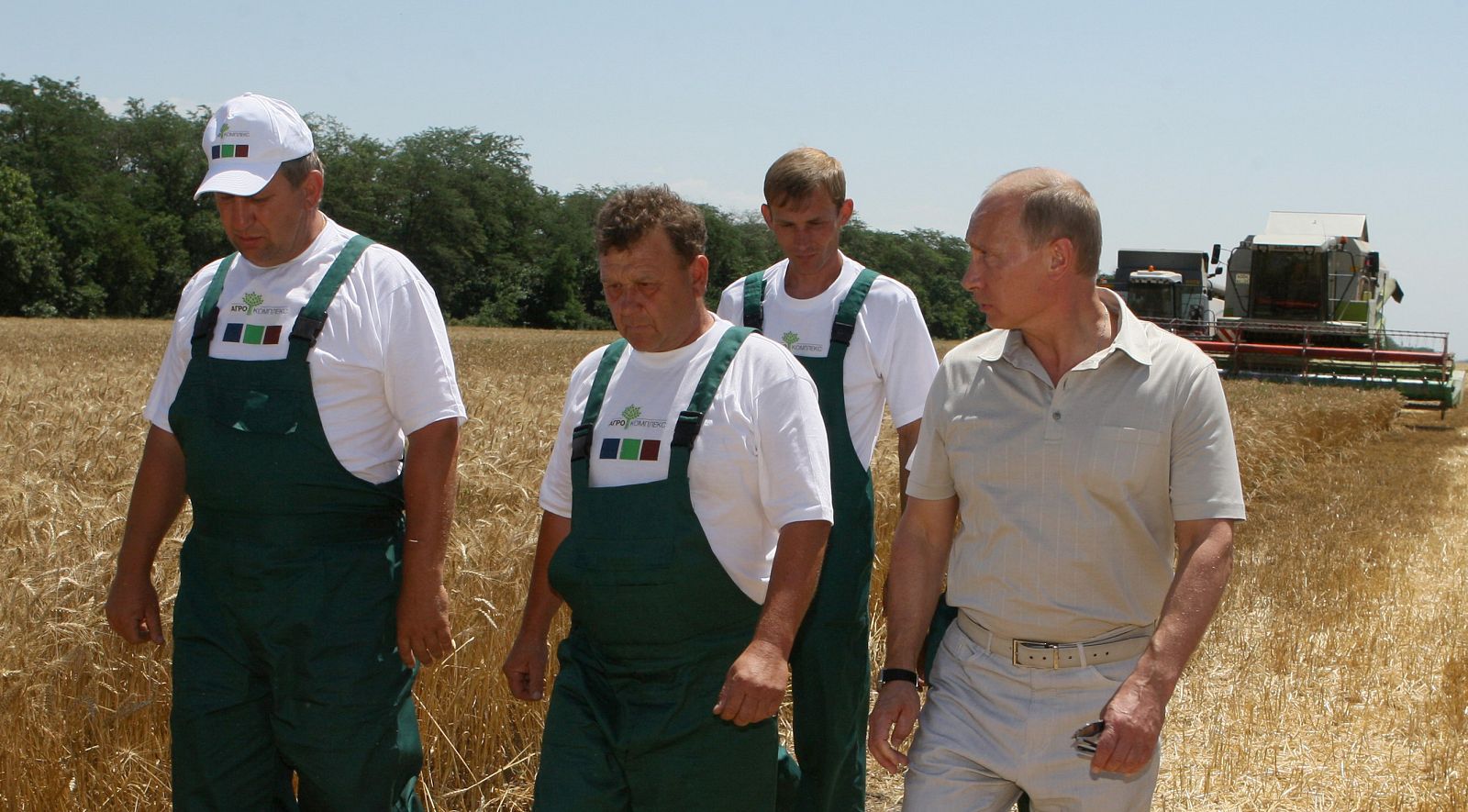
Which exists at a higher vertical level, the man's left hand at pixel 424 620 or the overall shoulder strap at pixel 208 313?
the overall shoulder strap at pixel 208 313

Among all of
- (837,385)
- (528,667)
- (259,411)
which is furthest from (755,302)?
(259,411)

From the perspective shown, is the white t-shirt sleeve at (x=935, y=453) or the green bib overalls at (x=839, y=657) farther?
the green bib overalls at (x=839, y=657)

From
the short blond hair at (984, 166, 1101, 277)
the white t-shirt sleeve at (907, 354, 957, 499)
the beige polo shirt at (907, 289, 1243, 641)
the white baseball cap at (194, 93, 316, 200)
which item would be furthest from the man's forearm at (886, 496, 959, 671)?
the white baseball cap at (194, 93, 316, 200)

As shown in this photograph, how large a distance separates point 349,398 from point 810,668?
1427 millimetres

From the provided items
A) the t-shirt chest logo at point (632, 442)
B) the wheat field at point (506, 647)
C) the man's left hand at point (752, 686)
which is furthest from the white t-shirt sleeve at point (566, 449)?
the wheat field at point (506, 647)

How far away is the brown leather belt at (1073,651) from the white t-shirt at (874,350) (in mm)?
1213

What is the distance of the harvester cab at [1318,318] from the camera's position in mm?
21969

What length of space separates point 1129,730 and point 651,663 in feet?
3.14

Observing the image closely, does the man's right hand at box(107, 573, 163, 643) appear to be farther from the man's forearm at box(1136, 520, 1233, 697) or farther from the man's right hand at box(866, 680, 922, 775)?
the man's forearm at box(1136, 520, 1233, 697)

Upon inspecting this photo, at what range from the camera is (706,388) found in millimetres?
2820

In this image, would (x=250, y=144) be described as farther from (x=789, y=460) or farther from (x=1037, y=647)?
(x=1037, y=647)

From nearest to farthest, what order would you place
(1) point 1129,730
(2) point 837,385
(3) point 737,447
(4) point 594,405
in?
(1) point 1129,730 < (3) point 737,447 < (4) point 594,405 < (2) point 837,385

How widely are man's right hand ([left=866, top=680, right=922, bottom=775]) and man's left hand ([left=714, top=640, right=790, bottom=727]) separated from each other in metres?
0.21

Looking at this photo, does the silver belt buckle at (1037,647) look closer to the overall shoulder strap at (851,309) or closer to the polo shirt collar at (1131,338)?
the polo shirt collar at (1131,338)
